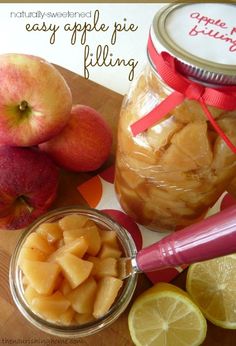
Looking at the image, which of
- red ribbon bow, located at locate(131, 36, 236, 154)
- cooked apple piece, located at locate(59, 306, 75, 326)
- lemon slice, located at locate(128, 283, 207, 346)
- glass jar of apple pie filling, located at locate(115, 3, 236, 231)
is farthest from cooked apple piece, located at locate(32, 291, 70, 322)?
red ribbon bow, located at locate(131, 36, 236, 154)

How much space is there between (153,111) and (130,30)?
764 mm

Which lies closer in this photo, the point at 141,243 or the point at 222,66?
the point at 222,66

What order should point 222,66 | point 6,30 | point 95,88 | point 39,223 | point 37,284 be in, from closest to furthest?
point 222,66, point 37,284, point 39,223, point 95,88, point 6,30

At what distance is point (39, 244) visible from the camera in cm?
63

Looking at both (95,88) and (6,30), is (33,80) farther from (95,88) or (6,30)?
(6,30)

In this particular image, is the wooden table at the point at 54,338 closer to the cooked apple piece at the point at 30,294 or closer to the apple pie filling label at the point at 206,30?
the cooked apple piece at the point at 30,294

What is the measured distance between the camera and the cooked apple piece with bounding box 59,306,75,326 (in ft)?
1.90

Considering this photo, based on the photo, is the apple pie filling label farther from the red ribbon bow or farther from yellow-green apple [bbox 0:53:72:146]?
yellow-green apple [bbox 0:53:72:146]

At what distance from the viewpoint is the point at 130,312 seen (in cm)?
63

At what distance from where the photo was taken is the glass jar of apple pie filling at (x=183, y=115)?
48 cm

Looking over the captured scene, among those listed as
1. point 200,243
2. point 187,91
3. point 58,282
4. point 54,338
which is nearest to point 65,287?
point 58,282

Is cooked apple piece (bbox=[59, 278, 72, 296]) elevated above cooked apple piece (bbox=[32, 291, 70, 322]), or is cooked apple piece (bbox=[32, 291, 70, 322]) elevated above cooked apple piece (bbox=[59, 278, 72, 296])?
cooked apple piece (bbox=[59, 278, 72, 296])

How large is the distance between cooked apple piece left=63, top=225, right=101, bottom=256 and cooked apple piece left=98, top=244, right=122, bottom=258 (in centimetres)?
1

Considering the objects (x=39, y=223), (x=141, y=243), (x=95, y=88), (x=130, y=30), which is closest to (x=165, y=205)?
(x=141, y=243)
